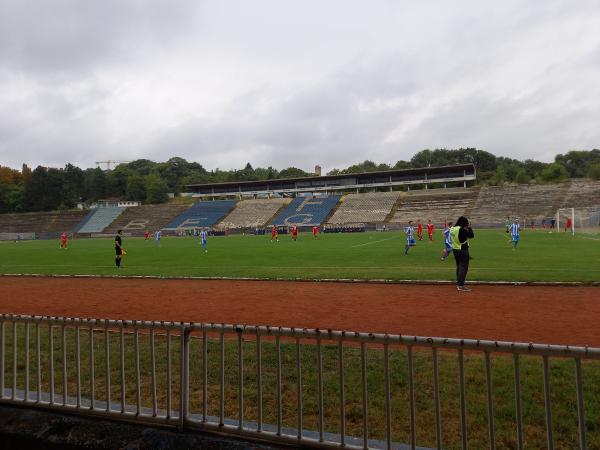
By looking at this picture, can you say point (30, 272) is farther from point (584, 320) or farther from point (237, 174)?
point (237, 174)

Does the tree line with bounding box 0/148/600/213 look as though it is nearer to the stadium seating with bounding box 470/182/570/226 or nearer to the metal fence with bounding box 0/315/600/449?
the stadium seating with bounding box 470/182/570/226

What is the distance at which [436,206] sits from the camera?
70438mm

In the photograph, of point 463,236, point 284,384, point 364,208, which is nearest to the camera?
point 284,384

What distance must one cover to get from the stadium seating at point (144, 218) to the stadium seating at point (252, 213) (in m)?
10.8

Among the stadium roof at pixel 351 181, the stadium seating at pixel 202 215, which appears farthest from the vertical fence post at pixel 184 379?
the stadium roof at pixel 351 181

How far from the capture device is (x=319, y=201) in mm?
83125

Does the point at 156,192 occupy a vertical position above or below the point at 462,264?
above

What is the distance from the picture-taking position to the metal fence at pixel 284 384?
3.51m

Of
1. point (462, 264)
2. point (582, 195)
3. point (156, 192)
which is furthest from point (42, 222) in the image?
point (462, 264)

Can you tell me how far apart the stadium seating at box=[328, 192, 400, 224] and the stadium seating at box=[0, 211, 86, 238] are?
48.0 metres

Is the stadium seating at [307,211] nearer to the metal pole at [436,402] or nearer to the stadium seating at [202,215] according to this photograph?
the stadium seating at [202,215]

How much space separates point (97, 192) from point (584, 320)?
126961mm

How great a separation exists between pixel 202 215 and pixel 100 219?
20.2m

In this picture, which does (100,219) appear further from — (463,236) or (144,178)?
(463,236)
